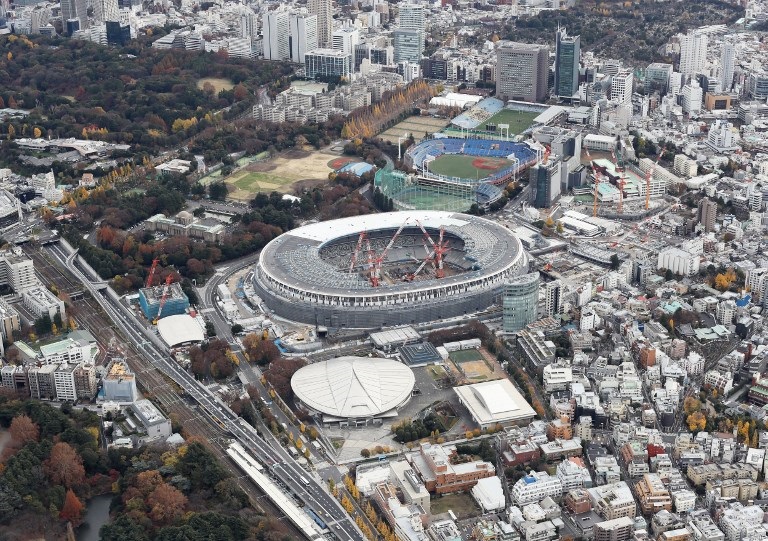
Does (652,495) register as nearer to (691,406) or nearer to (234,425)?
(691,406)

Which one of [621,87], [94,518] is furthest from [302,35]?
[94,518]

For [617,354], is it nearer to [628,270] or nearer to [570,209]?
[628,270]

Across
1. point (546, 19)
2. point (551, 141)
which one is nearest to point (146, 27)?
point (546, 19)

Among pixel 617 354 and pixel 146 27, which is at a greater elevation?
pixel 146 27

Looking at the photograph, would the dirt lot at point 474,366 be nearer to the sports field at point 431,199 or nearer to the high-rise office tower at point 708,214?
the sports field at point 431,199

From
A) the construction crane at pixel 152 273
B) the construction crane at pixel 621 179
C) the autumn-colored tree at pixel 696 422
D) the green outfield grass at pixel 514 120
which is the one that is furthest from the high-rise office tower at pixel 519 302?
the green outfield grass at pixel 514 120

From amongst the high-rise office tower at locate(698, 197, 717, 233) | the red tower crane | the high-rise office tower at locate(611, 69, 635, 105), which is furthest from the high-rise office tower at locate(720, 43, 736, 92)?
the red tower crane
